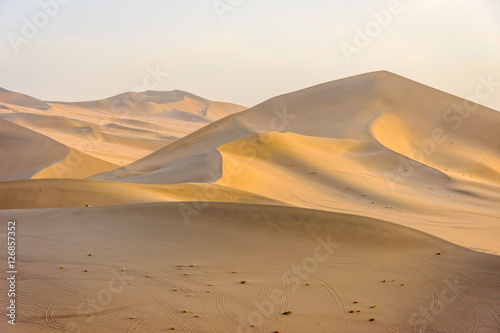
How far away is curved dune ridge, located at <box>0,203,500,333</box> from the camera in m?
6.26

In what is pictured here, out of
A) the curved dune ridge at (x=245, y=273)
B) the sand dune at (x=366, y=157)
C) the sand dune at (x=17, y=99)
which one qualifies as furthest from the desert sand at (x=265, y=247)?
the sand dune at (x=17, y=99)

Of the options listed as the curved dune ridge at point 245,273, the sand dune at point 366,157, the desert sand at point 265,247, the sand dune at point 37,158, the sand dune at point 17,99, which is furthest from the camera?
the sand dune at point 17,99

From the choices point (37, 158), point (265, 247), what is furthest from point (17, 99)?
point (265, 247)

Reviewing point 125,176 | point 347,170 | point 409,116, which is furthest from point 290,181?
point 409,116

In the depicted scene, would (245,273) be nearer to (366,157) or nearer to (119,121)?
(366,157)

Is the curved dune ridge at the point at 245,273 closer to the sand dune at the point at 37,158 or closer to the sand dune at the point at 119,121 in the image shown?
the sand dune at the point at 37,158

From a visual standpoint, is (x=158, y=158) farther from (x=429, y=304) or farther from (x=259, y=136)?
(x=429, y=304)

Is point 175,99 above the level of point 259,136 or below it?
above

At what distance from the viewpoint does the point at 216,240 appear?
31.5 ft

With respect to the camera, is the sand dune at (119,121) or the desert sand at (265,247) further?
the sand dune at (119,121)

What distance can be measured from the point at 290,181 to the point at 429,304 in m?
12.7

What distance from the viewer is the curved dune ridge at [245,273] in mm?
6258

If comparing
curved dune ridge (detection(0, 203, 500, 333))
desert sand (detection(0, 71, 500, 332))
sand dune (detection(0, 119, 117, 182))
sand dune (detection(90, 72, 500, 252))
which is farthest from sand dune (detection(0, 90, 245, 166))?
curved dune ridge (detection(0, 203, 500, 333))

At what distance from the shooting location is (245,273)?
26.1 ft
